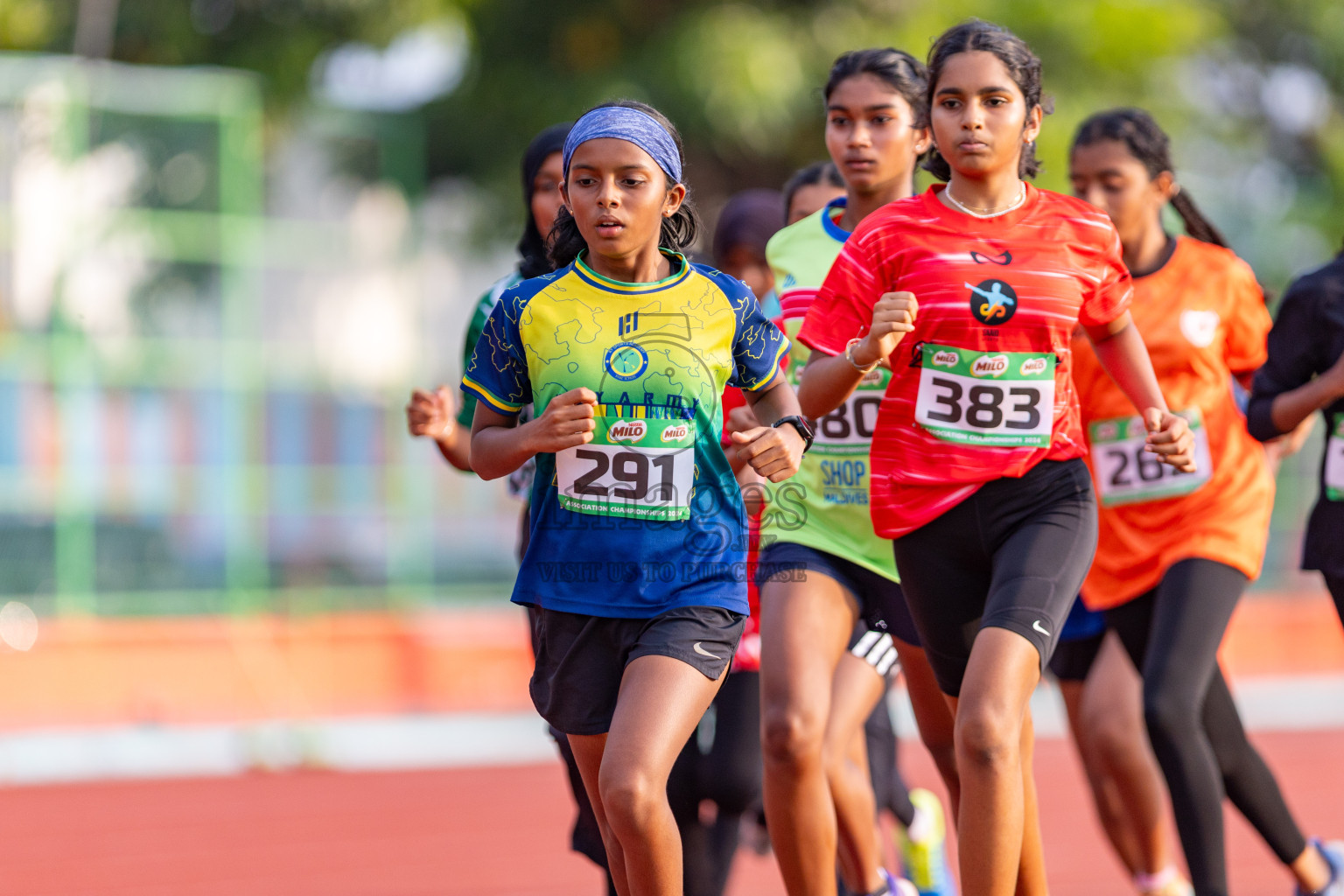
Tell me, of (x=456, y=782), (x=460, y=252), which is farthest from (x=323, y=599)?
(x=460, y=252)

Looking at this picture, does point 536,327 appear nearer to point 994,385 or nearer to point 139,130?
point 994,385

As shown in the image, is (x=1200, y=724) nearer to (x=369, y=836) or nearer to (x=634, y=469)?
(x=634, y=469)

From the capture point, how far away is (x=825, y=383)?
3744mm

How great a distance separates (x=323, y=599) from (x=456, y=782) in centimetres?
303

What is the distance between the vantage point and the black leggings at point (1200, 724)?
14.8 feet

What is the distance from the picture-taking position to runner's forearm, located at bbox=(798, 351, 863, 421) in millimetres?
3699

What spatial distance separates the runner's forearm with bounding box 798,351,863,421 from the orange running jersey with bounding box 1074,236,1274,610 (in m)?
1.47

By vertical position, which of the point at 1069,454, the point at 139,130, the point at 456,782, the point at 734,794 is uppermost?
the point at 139,130

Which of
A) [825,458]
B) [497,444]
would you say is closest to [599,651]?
[497,444]

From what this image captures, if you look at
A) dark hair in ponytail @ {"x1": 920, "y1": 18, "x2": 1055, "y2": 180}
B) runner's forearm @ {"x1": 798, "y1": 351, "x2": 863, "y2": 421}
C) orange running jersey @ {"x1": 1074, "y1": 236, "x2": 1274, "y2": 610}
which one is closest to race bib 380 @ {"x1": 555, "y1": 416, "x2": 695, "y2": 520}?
runner's forearm @ {"x1": 798, "y1": 351, "x2": 863, "y2": 421}

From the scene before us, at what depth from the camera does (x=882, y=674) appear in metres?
4.74

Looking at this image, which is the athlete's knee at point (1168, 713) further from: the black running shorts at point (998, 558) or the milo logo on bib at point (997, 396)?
the milo logo on bib at point (997, 396)

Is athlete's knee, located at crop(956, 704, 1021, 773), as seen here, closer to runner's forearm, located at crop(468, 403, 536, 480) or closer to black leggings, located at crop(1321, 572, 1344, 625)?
runner's forearm, located at crop(468, 403, 536, 480)

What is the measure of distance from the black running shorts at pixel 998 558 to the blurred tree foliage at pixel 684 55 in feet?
37.9
